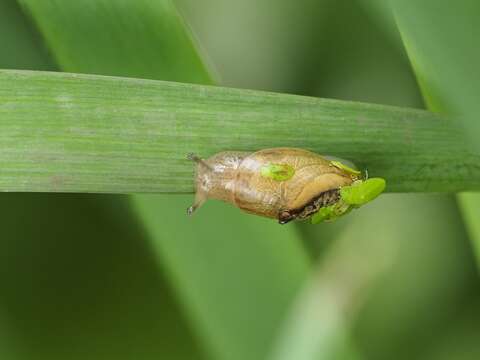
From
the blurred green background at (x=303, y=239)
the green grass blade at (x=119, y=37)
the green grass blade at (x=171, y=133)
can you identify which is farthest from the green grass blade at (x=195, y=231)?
the blurred green background at (x=303, y=239)

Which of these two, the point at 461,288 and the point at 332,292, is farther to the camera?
the point at 461,288

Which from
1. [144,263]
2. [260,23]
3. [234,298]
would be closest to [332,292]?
[234,298]

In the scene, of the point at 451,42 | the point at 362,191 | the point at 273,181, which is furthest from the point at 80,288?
the point at 451,42

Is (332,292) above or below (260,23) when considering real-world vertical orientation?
below

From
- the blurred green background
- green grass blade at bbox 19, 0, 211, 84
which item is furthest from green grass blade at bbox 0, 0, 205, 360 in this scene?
green grass blade at bbox 19, 0, 211, 84

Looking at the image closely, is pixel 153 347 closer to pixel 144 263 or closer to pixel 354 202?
pixel 144 263

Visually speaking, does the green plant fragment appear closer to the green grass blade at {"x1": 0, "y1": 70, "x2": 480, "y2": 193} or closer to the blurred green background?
the green grass blade at {"x1": 0, "y1": 70, "x2": 480, "y2": 193}
